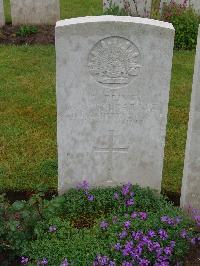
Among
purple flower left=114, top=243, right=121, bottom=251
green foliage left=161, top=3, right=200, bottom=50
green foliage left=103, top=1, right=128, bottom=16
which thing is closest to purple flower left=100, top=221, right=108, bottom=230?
purple flower left=114, top=243, right=121, bottom=251

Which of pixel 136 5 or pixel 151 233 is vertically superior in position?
pixel 136 5

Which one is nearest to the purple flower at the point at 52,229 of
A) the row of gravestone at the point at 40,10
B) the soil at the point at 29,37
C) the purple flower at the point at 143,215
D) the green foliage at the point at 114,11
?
the purple flower at the point at 143,215

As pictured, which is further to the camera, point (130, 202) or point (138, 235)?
point (130, 202)

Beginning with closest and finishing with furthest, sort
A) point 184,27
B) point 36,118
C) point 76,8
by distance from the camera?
1. point 36,118
2. point 184,27
3. point 76,8

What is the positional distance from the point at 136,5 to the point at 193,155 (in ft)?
19.8

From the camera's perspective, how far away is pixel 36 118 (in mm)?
6902

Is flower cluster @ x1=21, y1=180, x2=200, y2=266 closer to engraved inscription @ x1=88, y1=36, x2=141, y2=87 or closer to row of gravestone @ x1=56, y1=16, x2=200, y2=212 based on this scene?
row of gravestone @ x1=56, y1=16, x2=200, y2=212

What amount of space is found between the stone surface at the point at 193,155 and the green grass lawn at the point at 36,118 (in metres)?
0.65

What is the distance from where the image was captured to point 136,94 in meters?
4.53

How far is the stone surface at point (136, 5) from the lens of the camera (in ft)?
32.4

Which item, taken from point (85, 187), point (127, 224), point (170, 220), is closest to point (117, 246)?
point (127, 224)

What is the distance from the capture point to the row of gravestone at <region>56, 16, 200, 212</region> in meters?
4.30

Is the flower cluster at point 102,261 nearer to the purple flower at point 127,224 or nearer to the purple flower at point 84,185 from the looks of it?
the purple flower at point 127,224

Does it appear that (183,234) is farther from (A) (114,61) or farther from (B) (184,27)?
(B) (184,27)
